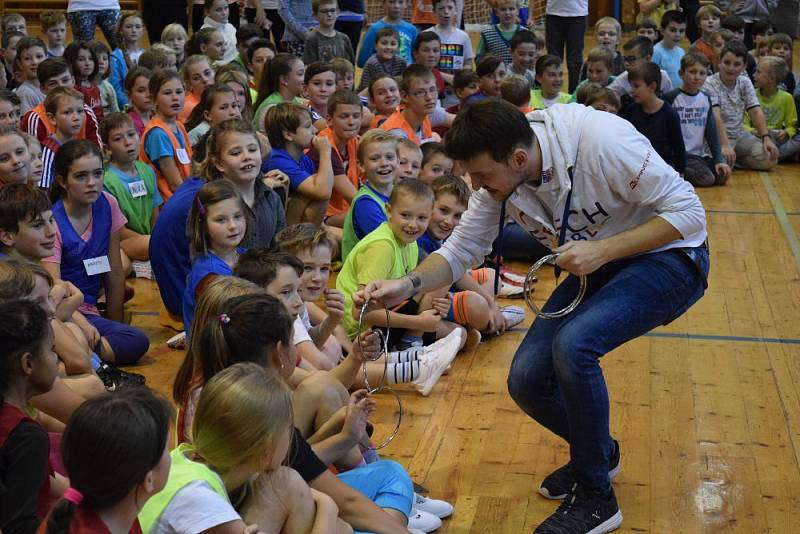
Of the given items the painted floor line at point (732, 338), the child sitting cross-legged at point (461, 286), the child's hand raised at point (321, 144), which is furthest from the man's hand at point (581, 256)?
the child's hand raised at point (321, 144)

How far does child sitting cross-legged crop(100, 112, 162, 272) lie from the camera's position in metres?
5.18

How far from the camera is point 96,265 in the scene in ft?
14.3

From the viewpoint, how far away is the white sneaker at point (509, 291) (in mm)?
5250

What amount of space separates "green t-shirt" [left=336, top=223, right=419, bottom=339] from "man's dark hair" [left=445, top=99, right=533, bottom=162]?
4.41 ft

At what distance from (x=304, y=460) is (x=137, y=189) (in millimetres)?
3083

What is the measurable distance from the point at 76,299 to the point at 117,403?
208 centimetres

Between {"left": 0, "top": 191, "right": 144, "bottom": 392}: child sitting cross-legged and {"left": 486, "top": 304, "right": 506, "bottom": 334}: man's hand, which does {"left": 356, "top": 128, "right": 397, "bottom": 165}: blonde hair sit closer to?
{"left": 486, "top": 304, "right": 506, "bottom": 334}: man's hand

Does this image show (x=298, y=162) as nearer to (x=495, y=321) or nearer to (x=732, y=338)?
A: (x=495, y=321)

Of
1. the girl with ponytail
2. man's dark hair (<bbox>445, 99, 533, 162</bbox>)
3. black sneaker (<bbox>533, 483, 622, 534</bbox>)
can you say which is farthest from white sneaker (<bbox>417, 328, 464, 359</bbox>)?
the girl with ponytail

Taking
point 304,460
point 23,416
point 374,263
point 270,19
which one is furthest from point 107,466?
point 270,19

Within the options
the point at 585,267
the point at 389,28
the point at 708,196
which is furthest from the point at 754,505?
the point at 389,28

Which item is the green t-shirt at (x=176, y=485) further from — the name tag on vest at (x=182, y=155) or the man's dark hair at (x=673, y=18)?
the man's dark hair at (x=673, y=18)

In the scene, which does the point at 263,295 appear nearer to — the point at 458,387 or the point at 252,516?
the point at 252,516

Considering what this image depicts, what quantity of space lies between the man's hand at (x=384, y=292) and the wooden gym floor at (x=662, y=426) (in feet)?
2.12
